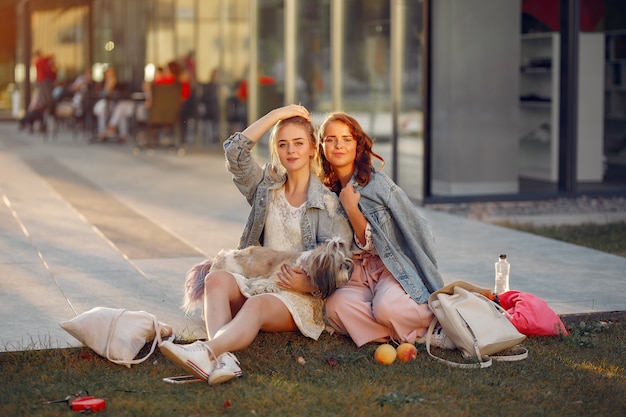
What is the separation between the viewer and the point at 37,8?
31.5m

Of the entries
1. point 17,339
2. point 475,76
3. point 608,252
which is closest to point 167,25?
point 475,76

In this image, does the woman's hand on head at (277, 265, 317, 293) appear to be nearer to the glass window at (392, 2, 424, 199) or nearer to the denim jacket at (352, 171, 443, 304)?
the denim jacket at (352, 171, 443, 304)

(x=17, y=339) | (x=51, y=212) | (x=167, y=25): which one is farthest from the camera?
(x=167, y=25)

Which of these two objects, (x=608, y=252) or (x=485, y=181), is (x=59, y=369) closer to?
(x=608, y=252)

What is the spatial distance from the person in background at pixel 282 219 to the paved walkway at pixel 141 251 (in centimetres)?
43

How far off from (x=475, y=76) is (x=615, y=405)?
7.00 metres

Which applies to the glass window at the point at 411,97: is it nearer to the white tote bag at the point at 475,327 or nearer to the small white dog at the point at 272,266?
the small white dog at the point at 272,266

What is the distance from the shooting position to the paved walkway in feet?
18.1

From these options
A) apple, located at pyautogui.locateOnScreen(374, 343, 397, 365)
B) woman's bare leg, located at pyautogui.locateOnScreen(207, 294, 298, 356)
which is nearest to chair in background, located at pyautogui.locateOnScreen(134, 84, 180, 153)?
woman's bare leg, located at pyautogui.locateOnScreen(207, 294, 298, 356)

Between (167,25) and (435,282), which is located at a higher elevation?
(167,25)

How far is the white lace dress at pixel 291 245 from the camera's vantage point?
4.69m

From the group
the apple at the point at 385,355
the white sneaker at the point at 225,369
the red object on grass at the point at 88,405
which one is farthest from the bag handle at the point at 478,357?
the red object on grass at the point at 88,405

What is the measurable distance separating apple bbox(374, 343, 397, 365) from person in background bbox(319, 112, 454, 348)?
182 millimetres

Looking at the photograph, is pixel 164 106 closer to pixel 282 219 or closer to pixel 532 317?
pixel 282 219
